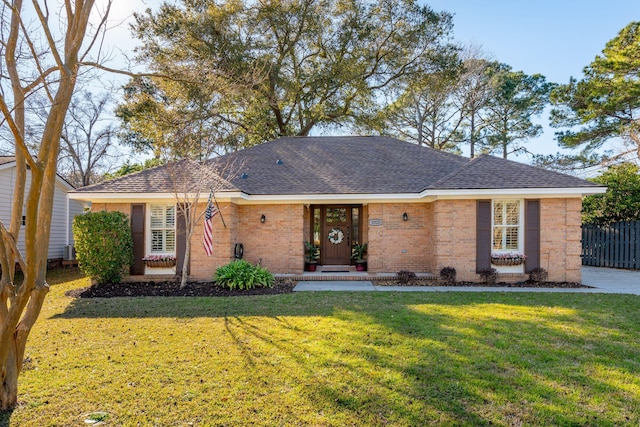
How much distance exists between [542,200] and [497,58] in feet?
63.4

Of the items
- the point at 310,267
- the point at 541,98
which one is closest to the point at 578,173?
the point at 541,98

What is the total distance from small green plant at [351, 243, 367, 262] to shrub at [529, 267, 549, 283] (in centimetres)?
506

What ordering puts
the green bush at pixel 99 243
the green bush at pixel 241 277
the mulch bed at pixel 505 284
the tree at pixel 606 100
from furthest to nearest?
the tree at pixel 606 100 < the mulch bed at pixel 505 284 < the green bush at pixel 99 243 < the green bush at pixel 241 277

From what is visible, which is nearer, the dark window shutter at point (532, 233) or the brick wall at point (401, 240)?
the dark window shutter at point (532, 233)

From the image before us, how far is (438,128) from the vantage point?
26.5 m

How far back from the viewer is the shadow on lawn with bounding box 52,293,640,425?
331cm

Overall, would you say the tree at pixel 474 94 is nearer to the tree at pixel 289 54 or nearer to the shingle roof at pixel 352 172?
the tree at pixel 289 54

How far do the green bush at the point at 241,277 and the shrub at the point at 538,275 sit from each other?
24.7 feet

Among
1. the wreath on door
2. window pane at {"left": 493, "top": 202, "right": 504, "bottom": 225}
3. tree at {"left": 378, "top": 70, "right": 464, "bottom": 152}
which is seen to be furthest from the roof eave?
tree at {"left": 378, "top": 70, "right": 464, "bottom": 152}

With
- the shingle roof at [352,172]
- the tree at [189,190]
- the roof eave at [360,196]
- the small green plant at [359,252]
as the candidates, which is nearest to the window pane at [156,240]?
the tree at [189,190]

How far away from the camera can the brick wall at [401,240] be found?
11.4 m

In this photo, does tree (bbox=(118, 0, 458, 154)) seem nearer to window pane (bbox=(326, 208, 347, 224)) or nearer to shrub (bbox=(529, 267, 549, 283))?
window pane (bbox=(326, 208, 347, 224))

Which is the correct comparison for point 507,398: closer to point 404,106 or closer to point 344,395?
point 344,395

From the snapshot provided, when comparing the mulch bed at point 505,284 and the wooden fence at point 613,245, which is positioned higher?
the wooden fence at point 613,245
